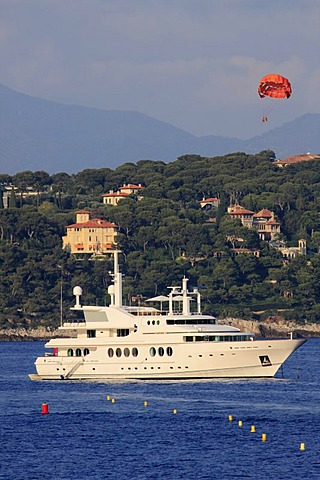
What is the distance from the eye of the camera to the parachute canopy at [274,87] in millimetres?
106375

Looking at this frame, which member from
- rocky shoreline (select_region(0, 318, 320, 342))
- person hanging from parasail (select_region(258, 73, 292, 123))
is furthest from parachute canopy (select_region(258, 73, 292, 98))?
rocky shoreline (select_region(0, 318, 320, 342))

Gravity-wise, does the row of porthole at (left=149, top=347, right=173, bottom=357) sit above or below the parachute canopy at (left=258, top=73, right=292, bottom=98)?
below

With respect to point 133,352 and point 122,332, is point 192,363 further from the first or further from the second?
point 122,332

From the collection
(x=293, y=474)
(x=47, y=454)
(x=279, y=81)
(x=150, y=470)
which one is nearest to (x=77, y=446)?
(x=47, y=454)

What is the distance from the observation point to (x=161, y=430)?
71562 mm

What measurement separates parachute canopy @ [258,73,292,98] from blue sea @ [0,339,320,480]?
21.3 m

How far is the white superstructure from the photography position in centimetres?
9381

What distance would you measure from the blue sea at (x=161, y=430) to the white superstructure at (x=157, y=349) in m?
1.41

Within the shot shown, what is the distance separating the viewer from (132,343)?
95.3 metres

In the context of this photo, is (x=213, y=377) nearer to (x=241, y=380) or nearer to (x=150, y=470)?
(x=241, y=380)

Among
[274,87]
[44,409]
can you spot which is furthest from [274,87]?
[44,409]

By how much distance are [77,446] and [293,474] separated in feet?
40.8

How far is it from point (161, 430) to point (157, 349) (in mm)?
23483

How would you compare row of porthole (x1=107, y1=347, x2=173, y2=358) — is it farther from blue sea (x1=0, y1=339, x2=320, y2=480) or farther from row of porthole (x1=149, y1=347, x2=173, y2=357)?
blue sea (x1=0, y1=339, x2=320, y2=480)
